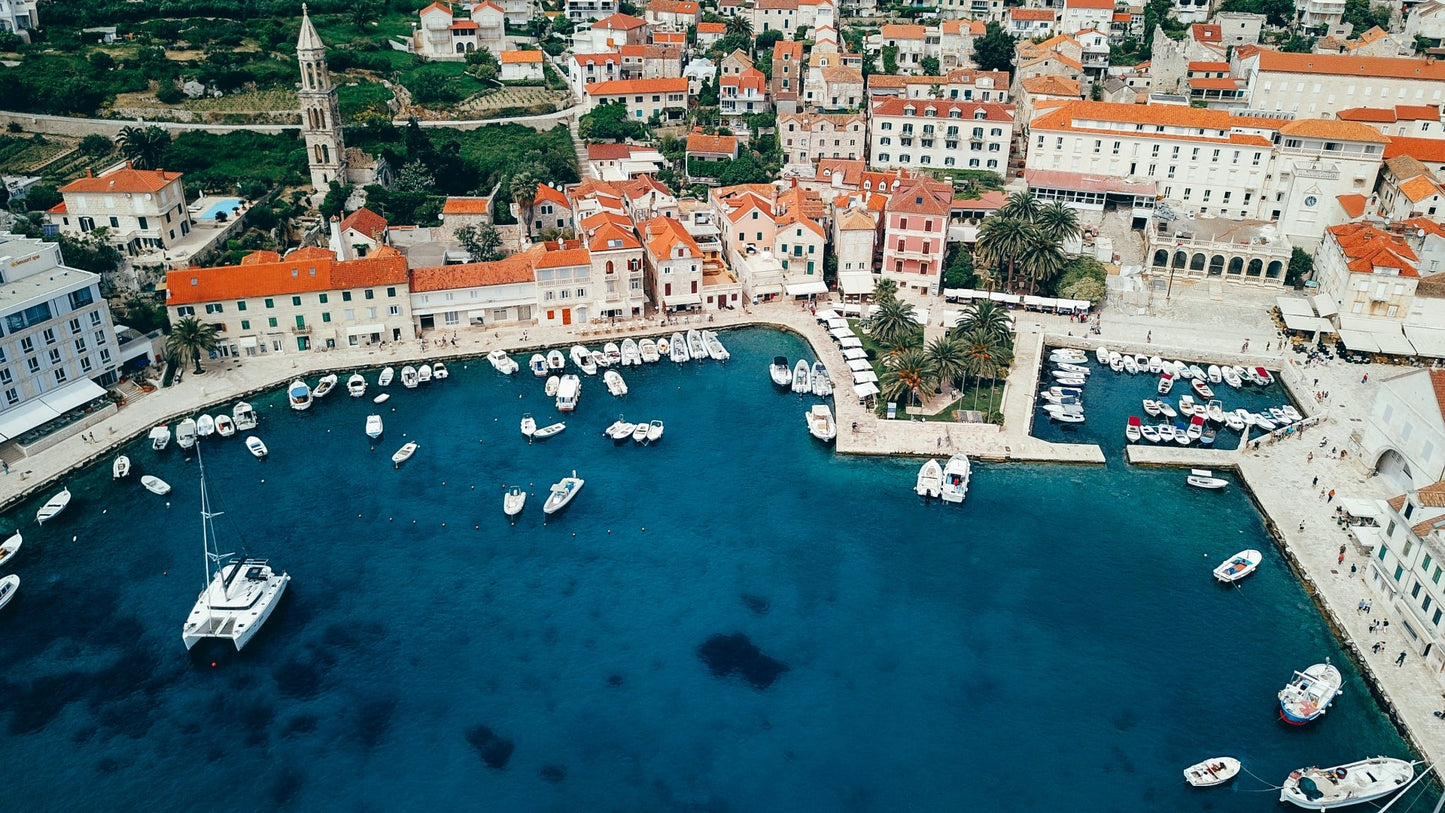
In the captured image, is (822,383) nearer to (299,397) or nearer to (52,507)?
(299,397)

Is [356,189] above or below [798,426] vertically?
above

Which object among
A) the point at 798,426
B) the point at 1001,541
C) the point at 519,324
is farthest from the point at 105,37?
the point at 1001,541

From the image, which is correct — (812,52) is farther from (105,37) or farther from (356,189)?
(105,37)

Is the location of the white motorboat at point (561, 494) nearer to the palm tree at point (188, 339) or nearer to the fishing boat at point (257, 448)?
the fishing boat at point (257, 448)

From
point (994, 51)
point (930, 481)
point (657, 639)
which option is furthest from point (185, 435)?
point (994, 51)

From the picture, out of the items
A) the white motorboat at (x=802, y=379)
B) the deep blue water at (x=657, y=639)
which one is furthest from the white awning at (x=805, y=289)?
the deep blue water at (x=657, y=639)

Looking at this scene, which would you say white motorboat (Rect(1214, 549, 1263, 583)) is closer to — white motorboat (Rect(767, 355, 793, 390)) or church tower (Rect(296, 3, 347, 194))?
white motorboat (Rect(767, 355, 793, 390))

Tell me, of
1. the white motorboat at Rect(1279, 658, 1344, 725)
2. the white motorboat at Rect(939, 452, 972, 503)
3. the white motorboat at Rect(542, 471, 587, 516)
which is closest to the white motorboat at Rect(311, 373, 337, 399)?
the white motorboat at Rect(542, 471, 587, 516)
